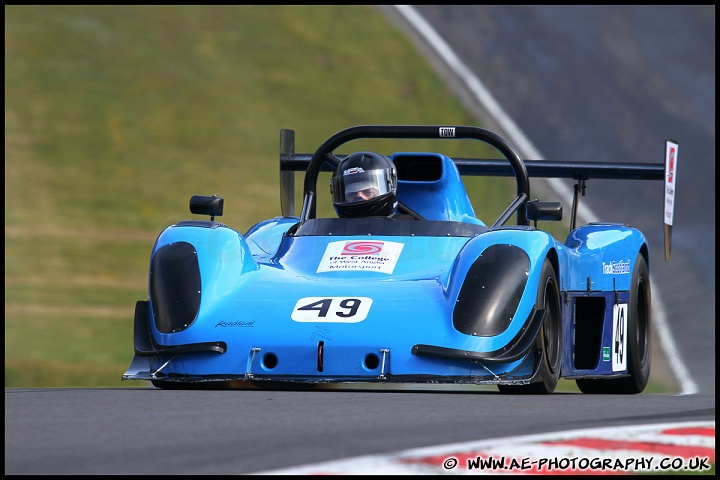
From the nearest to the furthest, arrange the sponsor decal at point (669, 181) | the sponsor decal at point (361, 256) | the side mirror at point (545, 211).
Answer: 1. the sponsor decal at point (361, 256)
2. the side mirror at point (545, 211)
3. the sponsor decal at point (669, 181)

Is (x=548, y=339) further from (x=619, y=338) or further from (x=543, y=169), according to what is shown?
(x=543, y=169)

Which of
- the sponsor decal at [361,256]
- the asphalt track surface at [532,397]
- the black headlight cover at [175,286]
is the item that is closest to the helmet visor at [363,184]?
the sponsor decal at [361,256]

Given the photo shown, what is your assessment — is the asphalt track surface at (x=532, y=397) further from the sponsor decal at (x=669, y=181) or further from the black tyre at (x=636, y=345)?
the sponsor decal at (x=669, y=181)

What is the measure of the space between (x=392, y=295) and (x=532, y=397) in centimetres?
94

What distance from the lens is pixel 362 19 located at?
85.0 ft

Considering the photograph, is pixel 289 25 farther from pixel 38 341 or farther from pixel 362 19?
pixel 38 341

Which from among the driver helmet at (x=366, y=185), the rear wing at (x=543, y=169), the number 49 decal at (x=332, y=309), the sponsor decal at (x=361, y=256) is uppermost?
the rear wing at (x=543, y=169)

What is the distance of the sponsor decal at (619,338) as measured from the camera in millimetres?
8633

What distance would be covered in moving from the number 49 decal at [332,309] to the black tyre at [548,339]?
0.92m

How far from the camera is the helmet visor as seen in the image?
836 centimetres

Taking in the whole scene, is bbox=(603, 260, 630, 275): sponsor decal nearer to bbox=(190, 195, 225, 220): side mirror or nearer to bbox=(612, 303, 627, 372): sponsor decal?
bbox=(612, 303, 627, 372): sponsor decal

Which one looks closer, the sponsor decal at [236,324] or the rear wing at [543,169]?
the sponsor decal at [236,324]

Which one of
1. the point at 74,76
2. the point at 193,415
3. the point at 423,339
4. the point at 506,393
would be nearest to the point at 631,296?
the point at 506,393

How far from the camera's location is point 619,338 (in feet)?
28.7
